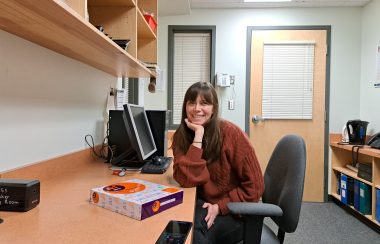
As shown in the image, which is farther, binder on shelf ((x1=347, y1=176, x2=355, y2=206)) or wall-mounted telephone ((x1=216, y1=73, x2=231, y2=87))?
wall-mounted telephone ((x1=216, y1=73, x2=231, y2=87))

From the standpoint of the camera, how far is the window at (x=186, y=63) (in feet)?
11.9

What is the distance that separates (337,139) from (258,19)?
186cm

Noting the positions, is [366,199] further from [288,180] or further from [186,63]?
[186,63]

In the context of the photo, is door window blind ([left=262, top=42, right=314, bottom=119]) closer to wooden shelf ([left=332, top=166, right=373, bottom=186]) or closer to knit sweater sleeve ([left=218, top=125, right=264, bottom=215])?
wooden shelf ([left=332, top=166, right=373, bottom=186])

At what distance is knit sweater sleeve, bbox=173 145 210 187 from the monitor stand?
441mm

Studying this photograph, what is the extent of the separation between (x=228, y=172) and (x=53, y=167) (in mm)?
890

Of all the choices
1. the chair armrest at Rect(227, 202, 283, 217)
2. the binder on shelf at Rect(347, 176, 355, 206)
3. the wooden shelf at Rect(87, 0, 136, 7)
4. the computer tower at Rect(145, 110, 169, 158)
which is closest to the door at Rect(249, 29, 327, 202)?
the binder on shelf at Rect(347, 176, 355, 206)

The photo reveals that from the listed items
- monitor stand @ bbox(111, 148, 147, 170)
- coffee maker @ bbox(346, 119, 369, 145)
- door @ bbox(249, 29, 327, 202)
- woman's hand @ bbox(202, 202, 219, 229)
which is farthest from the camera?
door @ bbox(249, 29, 327, 202)

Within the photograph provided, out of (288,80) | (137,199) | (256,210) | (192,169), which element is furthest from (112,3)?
(288,80)

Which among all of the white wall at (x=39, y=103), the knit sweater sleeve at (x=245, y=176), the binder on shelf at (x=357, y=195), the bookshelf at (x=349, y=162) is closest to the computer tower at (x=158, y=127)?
the white wall at (x=39, y=103)

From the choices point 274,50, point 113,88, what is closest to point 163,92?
point 113,88

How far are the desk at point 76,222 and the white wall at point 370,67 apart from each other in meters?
2.97

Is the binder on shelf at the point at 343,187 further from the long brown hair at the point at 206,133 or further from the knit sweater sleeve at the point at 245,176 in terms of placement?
the long brown hair at the point at 206,133

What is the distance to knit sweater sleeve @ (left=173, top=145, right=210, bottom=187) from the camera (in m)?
1.25
